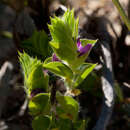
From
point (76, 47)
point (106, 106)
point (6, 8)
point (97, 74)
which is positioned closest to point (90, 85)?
point (97, 74)

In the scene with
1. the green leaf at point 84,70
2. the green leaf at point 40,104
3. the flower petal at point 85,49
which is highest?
the flower petal at point 85,49

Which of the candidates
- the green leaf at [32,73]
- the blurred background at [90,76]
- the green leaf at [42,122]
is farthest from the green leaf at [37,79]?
the blurred background at [90,76]

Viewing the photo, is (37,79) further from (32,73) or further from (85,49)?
(85,49)

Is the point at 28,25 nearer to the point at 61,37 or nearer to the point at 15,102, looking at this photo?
the point at 15,102


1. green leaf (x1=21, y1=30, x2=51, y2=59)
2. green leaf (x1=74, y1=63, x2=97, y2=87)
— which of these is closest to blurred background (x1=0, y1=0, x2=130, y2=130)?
green leaf (x1=21, y1=30, x2=51, y2=59)

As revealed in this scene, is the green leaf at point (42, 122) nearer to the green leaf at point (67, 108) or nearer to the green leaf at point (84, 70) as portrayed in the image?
the green leaf at point (67, 108)

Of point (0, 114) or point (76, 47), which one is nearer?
point (76, 47)
